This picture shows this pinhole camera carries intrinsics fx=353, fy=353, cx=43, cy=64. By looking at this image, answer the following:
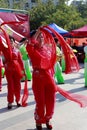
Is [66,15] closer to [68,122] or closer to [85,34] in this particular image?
[85,34]

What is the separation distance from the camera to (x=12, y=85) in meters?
7.32

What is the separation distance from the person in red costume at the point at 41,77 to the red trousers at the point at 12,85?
1726 millimetres

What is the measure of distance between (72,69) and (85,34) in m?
11.5

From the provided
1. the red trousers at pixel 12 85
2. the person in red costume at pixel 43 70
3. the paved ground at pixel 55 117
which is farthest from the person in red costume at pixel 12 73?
the person in red costume at pixel 43 70

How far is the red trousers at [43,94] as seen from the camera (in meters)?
5.59

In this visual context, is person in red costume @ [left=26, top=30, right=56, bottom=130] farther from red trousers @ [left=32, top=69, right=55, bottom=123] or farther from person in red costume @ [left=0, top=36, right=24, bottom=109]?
person in red costume @ [left=0, top=36, right=24, bottom=109]

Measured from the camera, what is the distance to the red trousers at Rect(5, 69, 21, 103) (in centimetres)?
730

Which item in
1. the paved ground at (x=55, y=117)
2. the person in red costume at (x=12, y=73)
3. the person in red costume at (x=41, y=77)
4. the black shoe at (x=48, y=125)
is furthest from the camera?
the person in red costume at (x=12, y=73)

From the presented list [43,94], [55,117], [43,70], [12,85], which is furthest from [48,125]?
[12,85]

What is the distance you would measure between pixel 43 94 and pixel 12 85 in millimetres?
1836

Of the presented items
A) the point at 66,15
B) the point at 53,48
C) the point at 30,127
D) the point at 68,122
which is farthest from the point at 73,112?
the point at 66,15

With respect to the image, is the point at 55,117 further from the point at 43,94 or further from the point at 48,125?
the point at 43,94

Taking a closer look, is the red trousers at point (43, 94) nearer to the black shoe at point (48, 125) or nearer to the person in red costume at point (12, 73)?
the black shoe at point (48, 125)

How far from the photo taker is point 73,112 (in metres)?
6.96
